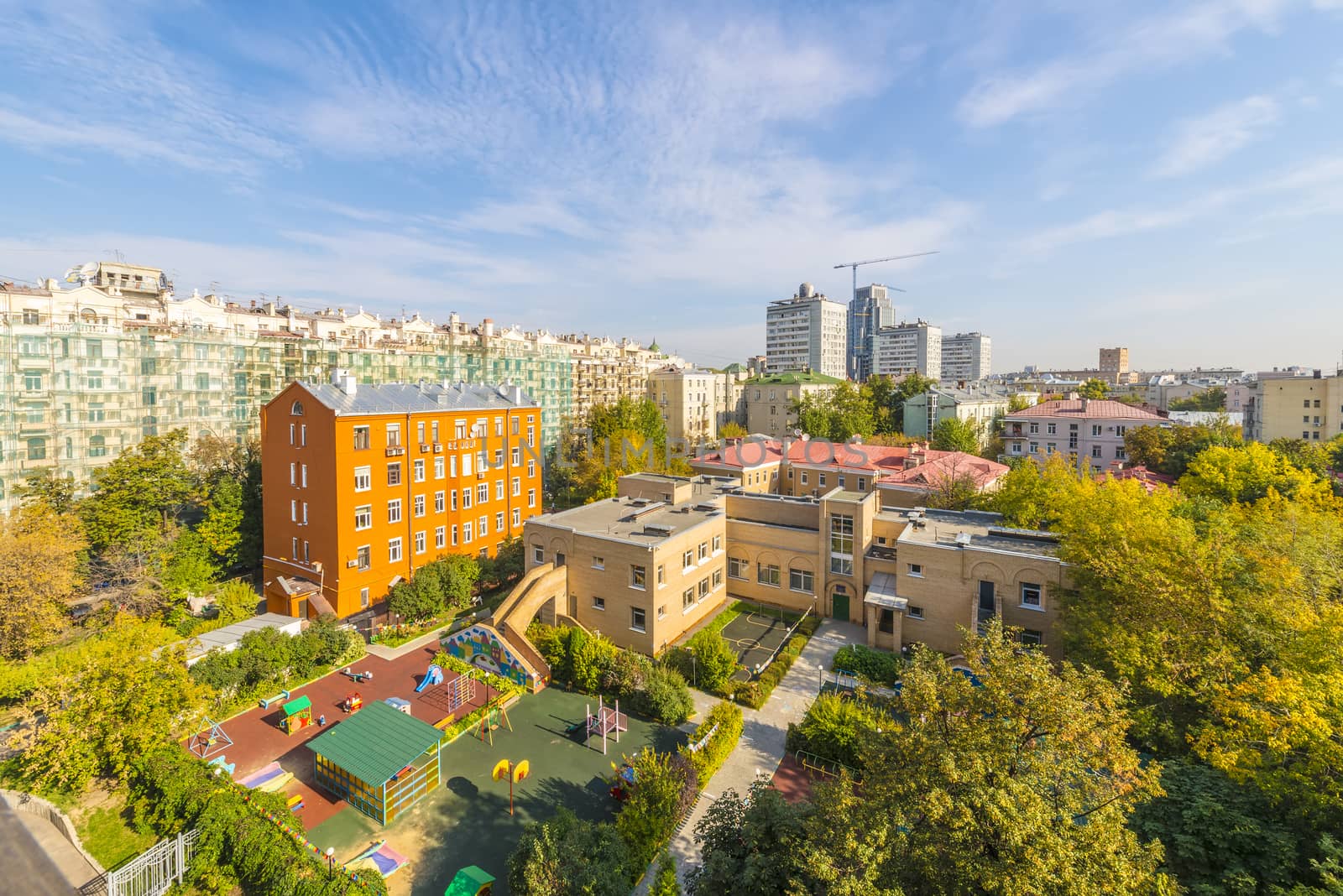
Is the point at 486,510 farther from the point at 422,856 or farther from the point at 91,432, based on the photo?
the point at 91,432

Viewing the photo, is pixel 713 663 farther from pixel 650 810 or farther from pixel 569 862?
pixel 569 862

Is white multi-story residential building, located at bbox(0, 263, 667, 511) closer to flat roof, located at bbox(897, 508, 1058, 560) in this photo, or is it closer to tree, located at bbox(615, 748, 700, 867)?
flat roof, located at bbox(897, 508, 1058, 560)

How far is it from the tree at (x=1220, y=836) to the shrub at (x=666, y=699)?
13.0 m

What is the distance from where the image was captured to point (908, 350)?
169 m

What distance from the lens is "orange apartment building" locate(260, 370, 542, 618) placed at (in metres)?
29.6

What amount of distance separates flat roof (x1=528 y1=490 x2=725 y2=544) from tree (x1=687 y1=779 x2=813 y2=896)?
549 inches

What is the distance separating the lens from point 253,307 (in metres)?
61.9

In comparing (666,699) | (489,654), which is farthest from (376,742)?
(666,699)

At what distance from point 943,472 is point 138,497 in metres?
48.8

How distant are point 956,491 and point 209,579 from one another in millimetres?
44150

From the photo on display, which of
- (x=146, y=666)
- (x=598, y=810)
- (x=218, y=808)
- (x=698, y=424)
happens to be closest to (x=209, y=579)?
(x=146, y=666)

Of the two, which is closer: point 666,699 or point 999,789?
point 999,789

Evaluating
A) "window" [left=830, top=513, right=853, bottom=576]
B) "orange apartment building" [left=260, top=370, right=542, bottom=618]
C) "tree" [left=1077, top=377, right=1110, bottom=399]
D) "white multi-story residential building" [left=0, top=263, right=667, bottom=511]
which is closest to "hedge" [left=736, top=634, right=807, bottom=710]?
"window" [left=830, top=513, right=853, bottom=576]

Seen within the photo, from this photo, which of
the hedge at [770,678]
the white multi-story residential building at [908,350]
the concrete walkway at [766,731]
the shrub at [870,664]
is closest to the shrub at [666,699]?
the concrete walkway at [766,731]
